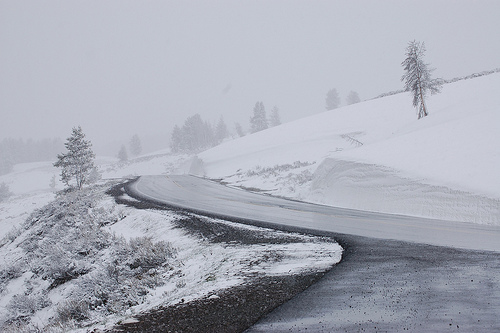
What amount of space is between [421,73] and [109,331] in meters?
31.0

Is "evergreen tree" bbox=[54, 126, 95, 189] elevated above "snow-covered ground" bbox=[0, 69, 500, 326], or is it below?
above

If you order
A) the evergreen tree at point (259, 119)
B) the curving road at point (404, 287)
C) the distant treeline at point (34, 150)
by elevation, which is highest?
the distant treeline at point (34, 150)

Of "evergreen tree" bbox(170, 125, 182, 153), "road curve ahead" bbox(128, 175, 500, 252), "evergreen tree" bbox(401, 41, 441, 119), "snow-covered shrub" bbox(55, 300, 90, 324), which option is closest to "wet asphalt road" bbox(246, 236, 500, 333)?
"road curve ahead" bbox(128, 175, 500, 252)

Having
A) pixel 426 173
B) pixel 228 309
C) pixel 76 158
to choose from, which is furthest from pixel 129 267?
pixel 76 158

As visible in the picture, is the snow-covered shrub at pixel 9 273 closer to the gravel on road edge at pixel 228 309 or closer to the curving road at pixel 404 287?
the gravel on road edge at pixel 228 309

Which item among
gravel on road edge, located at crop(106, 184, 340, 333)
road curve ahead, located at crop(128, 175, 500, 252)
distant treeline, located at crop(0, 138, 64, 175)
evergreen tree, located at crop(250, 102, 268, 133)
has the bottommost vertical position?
road curve ahead, located at crop(128, 175, 500, 252)

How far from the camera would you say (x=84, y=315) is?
4.94m

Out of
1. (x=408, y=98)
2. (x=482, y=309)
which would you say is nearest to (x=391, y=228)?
(x=482, y=309)

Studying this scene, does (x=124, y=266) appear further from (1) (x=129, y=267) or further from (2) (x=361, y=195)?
(2) (x=361, y=195)

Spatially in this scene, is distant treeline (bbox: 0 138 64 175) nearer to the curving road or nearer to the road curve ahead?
the road curve ahead

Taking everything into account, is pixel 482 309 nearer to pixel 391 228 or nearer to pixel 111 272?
pixel 391 228

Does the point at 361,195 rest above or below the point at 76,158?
below

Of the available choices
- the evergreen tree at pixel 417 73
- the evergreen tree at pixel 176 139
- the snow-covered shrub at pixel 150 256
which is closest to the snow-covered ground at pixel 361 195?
the snow-covered shrub at pixel 150 256

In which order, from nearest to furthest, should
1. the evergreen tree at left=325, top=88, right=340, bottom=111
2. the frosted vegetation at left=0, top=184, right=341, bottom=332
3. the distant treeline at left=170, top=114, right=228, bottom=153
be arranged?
1. the frosted vegetation at left=0, top=184, right=341, bottom=332
2. the evergreen tree at left=325, top=88, right=340, bottom=111
3. the distant treeline at left=170, top=114, right=228, bottom=153
